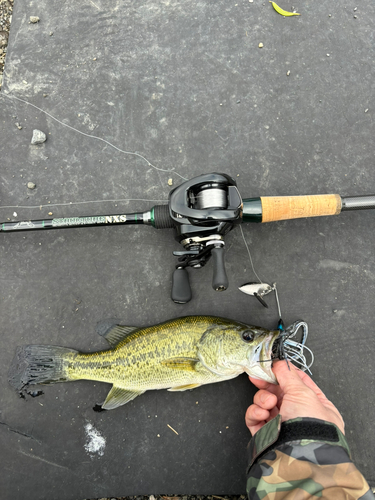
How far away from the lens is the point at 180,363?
2555 mm

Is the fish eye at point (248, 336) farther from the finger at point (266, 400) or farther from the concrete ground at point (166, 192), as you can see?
the finger at point (266, 400)

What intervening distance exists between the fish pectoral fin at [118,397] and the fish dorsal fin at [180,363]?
0.36 m

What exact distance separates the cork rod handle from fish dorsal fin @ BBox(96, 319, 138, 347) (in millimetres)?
1467

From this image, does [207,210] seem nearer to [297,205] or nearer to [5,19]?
[297,205]

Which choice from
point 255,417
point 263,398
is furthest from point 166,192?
point 255,417

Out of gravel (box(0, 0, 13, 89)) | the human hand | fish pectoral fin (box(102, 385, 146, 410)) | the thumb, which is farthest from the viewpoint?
gravel (box(0, 0, 13, 89))

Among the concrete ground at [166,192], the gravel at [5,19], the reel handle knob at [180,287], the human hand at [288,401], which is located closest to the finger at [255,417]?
the human hand at [288,401]

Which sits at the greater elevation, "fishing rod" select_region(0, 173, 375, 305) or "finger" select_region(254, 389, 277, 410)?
"fishing rod" select_region(0, 173, 375, 305)

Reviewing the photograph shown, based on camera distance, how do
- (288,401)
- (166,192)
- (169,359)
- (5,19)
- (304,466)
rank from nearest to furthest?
1. (304,466)
2. (288,401)
3. (169,359)
4. (166,192)
5. (5,19)

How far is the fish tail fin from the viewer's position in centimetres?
268

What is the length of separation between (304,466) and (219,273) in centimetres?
135

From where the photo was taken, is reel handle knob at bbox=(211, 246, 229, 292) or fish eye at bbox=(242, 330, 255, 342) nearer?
reel handle knob at bbox=(211, 246, 229, 292)

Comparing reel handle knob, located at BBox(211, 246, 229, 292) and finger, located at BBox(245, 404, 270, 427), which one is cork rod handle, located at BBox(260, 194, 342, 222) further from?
finger, located at BBox(245, 404, 270, 427)

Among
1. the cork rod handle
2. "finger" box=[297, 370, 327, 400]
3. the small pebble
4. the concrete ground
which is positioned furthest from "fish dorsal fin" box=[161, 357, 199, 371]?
the small pebble
